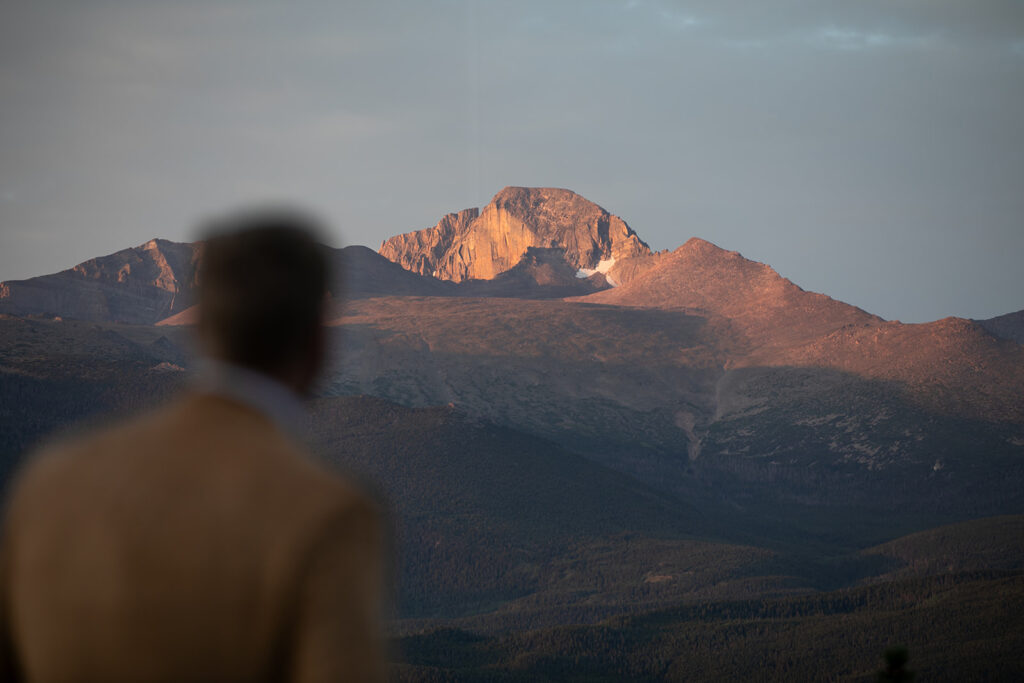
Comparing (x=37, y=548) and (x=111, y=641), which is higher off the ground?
(x=37, y=548)

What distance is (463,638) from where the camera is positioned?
138000mm

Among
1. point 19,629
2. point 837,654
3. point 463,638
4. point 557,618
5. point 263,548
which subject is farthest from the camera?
point 557,618

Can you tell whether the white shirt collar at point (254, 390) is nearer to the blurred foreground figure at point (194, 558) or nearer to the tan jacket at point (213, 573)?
the blurred foreground figure at point (194, 558)

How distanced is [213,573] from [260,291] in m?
0.87

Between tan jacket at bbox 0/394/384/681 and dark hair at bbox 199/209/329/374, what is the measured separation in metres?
0.40

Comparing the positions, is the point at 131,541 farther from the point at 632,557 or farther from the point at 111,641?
the point at 632,557

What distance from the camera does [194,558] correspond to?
310 cm

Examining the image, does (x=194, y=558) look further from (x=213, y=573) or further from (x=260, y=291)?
(x=260, y=291)

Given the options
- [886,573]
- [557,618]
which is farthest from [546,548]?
[886,573]

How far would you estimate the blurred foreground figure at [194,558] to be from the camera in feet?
10.1

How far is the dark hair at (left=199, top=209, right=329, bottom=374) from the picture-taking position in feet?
11.4

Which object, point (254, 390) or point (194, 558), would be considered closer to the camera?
point (194, 558)

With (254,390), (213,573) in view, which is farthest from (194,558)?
(254,390)

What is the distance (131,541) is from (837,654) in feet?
440
